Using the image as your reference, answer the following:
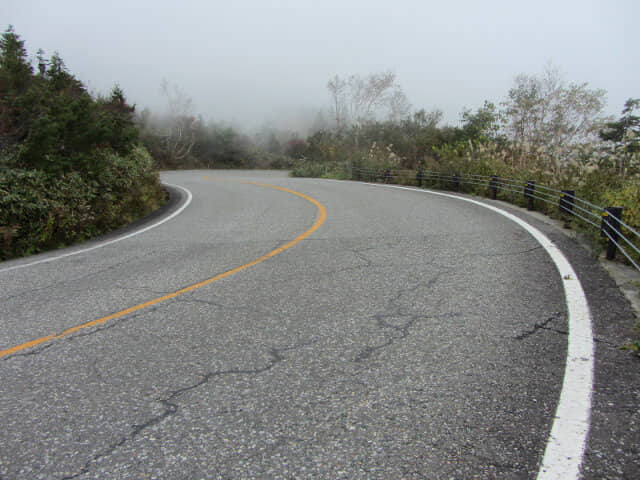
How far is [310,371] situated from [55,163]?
9.96 meters

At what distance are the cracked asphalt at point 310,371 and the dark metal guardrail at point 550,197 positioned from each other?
0.64 m

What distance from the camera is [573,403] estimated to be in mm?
3074

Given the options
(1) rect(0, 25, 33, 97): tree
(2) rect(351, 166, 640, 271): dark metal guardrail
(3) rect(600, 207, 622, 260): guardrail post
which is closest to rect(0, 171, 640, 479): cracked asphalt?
(3) rect(600, 207, 622, 260): guardrail post

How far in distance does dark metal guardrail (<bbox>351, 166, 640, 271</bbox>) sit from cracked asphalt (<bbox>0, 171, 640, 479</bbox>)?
645 mm

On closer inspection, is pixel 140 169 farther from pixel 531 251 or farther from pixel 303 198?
pixel 531 251

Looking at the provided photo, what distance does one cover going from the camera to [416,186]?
68.7 feet

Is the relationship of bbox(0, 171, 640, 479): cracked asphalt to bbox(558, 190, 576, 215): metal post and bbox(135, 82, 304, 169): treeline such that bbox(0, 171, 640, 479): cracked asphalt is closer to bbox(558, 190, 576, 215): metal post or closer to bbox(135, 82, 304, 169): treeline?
bbox(558, 190, 576, 215): metal post

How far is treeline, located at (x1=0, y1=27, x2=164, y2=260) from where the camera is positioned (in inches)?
383

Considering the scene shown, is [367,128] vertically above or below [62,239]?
above

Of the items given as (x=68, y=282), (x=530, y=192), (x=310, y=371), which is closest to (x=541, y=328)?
(x=310, y=371)

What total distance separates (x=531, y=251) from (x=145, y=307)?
19.4ft

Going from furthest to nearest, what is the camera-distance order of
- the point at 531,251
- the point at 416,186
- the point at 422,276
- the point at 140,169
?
the point at 416,186 → the point at 140,169 → the point at 531,251 → the point at 422,276

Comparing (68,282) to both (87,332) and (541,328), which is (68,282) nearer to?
(87,332)

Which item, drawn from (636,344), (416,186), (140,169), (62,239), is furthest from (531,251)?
(416,186)
